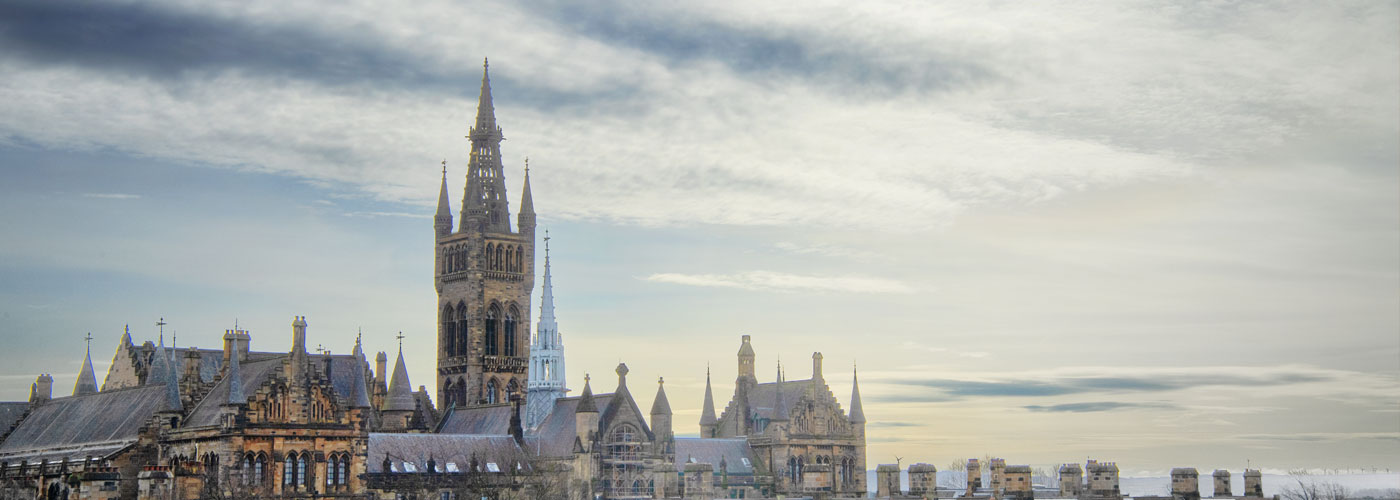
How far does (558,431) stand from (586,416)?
20.0 ft

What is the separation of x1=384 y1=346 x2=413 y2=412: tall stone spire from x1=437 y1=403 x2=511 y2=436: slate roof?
6466 mm

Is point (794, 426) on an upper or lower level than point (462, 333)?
lower

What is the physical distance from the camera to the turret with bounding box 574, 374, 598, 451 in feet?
466

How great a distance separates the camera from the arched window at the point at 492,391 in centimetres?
18225

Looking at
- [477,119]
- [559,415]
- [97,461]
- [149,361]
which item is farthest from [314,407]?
[477,119]

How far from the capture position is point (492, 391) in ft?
600

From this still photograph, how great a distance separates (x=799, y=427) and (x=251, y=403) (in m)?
64.8

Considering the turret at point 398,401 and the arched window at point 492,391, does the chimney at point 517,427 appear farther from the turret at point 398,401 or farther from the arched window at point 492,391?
the arched window at point 492,391

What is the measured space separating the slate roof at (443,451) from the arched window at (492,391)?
34772mm

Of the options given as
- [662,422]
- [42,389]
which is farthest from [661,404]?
[42,389]

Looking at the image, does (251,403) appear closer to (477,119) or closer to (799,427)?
(799,427)

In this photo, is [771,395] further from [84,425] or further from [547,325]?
[84,425]

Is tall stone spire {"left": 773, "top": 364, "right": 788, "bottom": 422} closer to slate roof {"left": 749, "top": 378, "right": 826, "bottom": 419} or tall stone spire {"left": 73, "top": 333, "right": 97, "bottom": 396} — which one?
slate roof {"left": 749, "top": 378, "right": 826, "bottom": 419}

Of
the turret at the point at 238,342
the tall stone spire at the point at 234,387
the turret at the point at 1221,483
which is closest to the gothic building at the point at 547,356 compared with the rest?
the turret at the point at 238,342
